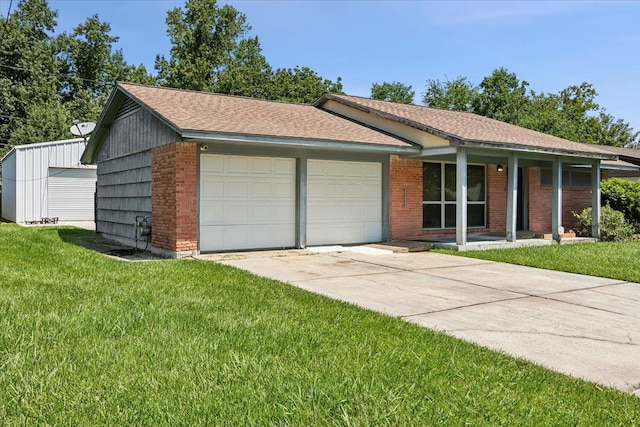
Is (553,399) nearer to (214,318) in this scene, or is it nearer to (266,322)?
(266,322)

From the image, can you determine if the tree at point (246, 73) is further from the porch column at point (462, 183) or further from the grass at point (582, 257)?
the grass at point (582, 257)

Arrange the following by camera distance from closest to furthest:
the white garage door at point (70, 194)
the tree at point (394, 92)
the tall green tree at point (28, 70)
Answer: the white garage door at point (70, 194) < the tall green tree at point (28, 70) < the tree at point (394, 92)

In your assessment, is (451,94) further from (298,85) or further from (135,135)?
(135,135)

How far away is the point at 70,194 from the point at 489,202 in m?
19.3

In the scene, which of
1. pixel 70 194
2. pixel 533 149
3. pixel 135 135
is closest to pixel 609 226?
pixel 533 149

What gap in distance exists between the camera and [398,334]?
193 inches

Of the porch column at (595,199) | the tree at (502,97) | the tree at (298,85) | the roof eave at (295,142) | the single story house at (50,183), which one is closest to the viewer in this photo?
the roof eave at (295,142)

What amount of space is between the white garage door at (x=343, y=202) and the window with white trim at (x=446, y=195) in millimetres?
1644

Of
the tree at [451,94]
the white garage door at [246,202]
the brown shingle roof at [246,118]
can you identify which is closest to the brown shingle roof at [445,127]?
the brown shingle roof at [246,118]

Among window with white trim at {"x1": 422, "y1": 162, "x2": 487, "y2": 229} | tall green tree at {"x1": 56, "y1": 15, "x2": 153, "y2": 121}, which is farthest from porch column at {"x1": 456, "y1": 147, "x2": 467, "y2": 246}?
tall green tree at {"x1": 56, "y1": 15, "x2": 153, "y2": 121}

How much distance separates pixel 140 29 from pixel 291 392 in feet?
123

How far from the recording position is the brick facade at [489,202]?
45.1ft

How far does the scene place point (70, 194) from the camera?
24.7m

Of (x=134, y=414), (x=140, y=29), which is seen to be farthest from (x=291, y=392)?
(x=140, y=29)
